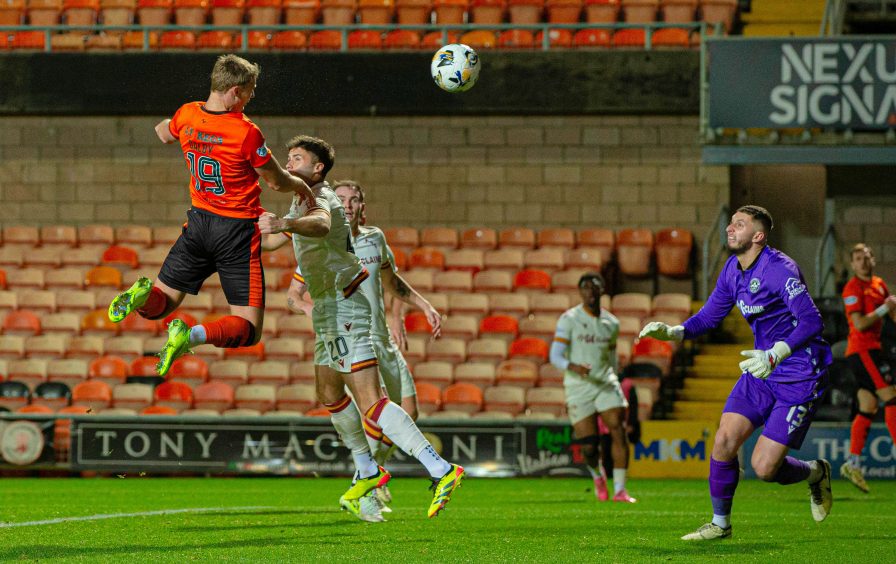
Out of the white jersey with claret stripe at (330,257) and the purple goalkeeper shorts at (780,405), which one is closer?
the purple goalkeeper shorts at (780,405)

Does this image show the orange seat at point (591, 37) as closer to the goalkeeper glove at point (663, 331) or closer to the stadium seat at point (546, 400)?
the stadium seat at point (546, 400)

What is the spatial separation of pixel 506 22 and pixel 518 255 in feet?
13.2

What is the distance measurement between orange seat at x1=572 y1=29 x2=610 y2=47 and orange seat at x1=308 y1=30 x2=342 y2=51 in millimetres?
3490

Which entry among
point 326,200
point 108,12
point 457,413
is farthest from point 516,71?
point 326,200

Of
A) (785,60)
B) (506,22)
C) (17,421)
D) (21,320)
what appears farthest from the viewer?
(506,22)

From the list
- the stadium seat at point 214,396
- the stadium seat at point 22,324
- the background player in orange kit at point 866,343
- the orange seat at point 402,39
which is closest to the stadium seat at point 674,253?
the orange seat at point 402,39

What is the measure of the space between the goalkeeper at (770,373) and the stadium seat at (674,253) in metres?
11.6

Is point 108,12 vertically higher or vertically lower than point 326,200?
higher

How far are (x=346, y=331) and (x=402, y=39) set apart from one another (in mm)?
12207

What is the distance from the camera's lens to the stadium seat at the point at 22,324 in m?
17.5

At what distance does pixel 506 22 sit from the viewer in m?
19.7

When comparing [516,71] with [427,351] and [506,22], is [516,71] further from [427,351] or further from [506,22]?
[427,351]

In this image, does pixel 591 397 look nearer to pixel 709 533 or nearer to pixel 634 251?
pixel 709 533

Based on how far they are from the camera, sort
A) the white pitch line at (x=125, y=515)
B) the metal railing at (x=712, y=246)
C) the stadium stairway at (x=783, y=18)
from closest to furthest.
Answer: the white pitch line at (x=125, y=515) → the metal railing at (x=712, y=246) → the stadium stairway at (x=783, y=18)
